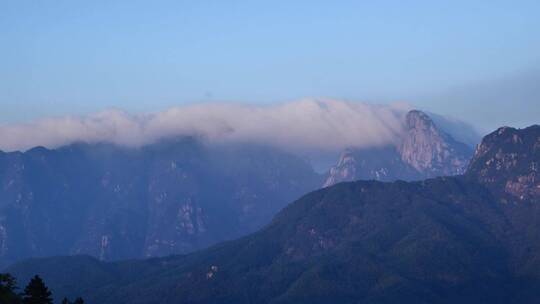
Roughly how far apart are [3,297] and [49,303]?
15.8 ft

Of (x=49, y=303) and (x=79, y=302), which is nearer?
(x=49, y=303)

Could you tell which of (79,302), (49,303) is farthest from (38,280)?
(79,302)

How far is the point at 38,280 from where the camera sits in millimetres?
117688

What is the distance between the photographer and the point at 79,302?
13412 cm

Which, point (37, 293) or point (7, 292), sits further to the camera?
Answer: point (7, 292)

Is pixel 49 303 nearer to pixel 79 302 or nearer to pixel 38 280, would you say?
pixel 38 280

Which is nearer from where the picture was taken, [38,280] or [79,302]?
[38,280]

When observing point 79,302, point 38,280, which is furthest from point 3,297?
point 79,302

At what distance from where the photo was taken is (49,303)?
118 meters

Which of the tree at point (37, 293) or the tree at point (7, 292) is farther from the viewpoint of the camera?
the tree at point (37, 293)

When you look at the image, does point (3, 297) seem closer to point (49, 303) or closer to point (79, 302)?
point (49, 303)

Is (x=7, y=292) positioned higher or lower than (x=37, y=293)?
higher

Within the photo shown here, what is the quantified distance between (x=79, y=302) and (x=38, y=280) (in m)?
17.1

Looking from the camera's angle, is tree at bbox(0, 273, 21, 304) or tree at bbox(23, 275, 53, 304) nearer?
tree at bbox(0, 273, 21, 304)
